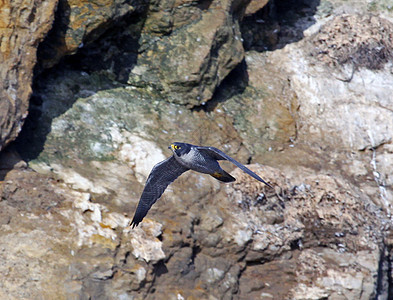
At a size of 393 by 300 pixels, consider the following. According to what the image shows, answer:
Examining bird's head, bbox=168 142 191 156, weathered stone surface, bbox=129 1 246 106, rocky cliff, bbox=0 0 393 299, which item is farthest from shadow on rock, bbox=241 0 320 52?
bird's head, bbox=168 142 191 156

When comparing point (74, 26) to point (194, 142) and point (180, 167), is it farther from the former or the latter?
point (180, 167)

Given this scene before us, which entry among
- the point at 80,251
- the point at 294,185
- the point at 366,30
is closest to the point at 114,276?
the point at 80,251

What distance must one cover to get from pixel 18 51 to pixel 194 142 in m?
2.90

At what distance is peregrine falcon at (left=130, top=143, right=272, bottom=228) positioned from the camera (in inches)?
247

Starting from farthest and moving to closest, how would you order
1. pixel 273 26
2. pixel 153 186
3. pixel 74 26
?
pixel 273 26
pixel 74 26
pixel 153 186

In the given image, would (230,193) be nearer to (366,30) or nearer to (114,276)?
(114,276)

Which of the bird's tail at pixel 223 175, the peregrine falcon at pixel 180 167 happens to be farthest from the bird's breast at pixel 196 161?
the bird's tail at pixel 223 175

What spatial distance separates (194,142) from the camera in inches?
368

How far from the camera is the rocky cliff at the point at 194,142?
24.1ft

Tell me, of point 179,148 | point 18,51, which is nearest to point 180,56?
point 18,51

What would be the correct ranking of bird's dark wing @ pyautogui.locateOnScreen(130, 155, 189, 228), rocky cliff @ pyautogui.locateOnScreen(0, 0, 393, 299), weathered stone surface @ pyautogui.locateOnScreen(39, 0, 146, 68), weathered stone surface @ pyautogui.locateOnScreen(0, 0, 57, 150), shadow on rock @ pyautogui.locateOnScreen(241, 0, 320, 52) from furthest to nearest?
shadow on rock @ pyautogui.locateOnScreen(241, 0, 320, 52) < weathered stone surface @ pyautogui.locateOnScreen(39, 0, 146, 68) < weathered stone surface @ pyautogui.locateOnScreen(0, 0, 57, 150) < rocky cliff @ pyautogui.locateOnScreen(0, 0, 393, 299) < bird's dark wing @ pyautogui.locateOnScreen(130, 155, 189, 228)

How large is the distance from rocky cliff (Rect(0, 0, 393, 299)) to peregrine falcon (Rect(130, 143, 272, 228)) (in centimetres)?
96

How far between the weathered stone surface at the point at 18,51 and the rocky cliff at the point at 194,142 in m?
0.02

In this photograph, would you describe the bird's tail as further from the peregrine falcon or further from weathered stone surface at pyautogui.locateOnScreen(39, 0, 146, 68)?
weathered stone surface at pyautogui.locateOnScreen(39, 0, 146, 68)
